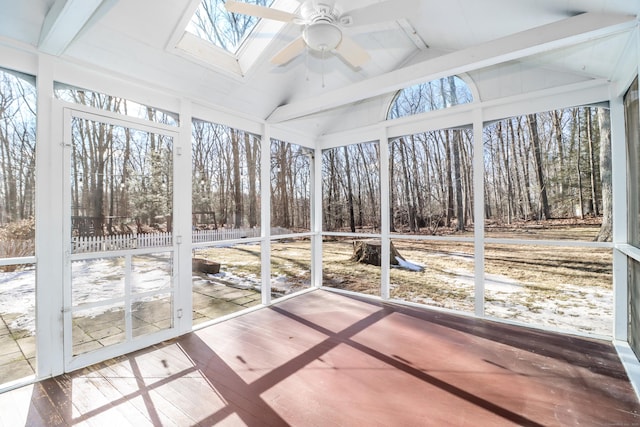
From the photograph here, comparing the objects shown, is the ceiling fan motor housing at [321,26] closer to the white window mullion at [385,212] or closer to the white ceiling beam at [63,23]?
the white ceiling beam at [63,23]

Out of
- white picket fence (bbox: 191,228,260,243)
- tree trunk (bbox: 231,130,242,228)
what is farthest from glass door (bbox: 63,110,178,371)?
tree trunk (bbox: 231,130,242,228)

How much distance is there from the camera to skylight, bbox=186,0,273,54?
9.62ft

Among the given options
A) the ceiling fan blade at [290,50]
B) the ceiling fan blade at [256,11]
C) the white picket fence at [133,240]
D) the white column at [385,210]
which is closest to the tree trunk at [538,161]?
the white column at [385,210]

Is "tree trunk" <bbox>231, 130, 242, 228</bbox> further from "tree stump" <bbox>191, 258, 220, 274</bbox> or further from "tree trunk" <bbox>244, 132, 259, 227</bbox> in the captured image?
"tree stump" <bbox>191, 258, 220, 274</bbox>

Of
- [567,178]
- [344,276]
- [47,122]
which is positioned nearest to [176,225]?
[47,122]

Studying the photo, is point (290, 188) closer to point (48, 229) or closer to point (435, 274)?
point (435, 274)

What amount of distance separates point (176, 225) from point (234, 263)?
0.99 metres

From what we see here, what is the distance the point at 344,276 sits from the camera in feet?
17.8

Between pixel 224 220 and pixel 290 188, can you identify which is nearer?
pixel 224 220

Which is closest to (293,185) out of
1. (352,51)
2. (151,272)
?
(151,272)

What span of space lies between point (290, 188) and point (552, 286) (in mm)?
3747

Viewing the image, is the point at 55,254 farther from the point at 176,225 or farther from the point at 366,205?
the point at 366,205

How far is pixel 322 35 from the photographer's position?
84.7 inches

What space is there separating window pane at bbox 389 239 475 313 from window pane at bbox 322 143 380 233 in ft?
2.12
